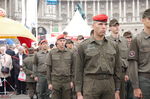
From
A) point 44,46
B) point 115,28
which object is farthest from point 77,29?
point 115,28

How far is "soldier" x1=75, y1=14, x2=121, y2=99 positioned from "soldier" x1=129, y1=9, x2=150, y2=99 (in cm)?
38

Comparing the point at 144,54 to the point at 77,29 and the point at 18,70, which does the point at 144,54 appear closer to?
the point at 18,70

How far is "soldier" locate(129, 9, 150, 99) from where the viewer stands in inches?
252

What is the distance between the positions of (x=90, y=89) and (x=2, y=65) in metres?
10.7

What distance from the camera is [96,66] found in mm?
6570

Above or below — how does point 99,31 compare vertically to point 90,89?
above

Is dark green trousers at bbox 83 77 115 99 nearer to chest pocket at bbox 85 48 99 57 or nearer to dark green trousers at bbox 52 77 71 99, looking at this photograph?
chest pocket at bbox 85 48 99 57

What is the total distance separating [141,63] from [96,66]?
0.74 m

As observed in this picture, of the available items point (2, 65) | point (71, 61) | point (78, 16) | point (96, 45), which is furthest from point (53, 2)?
point (96, 45)

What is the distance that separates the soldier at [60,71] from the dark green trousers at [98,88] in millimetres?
3598

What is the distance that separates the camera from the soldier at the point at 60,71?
10.2m

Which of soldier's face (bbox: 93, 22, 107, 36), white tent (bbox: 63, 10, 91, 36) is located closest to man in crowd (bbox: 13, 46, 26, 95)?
white tent (bbox: 63, 10, 91, 36)

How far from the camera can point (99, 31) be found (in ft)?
21.4

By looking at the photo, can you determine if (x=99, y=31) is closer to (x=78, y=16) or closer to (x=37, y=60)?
(x=37, y=60)
